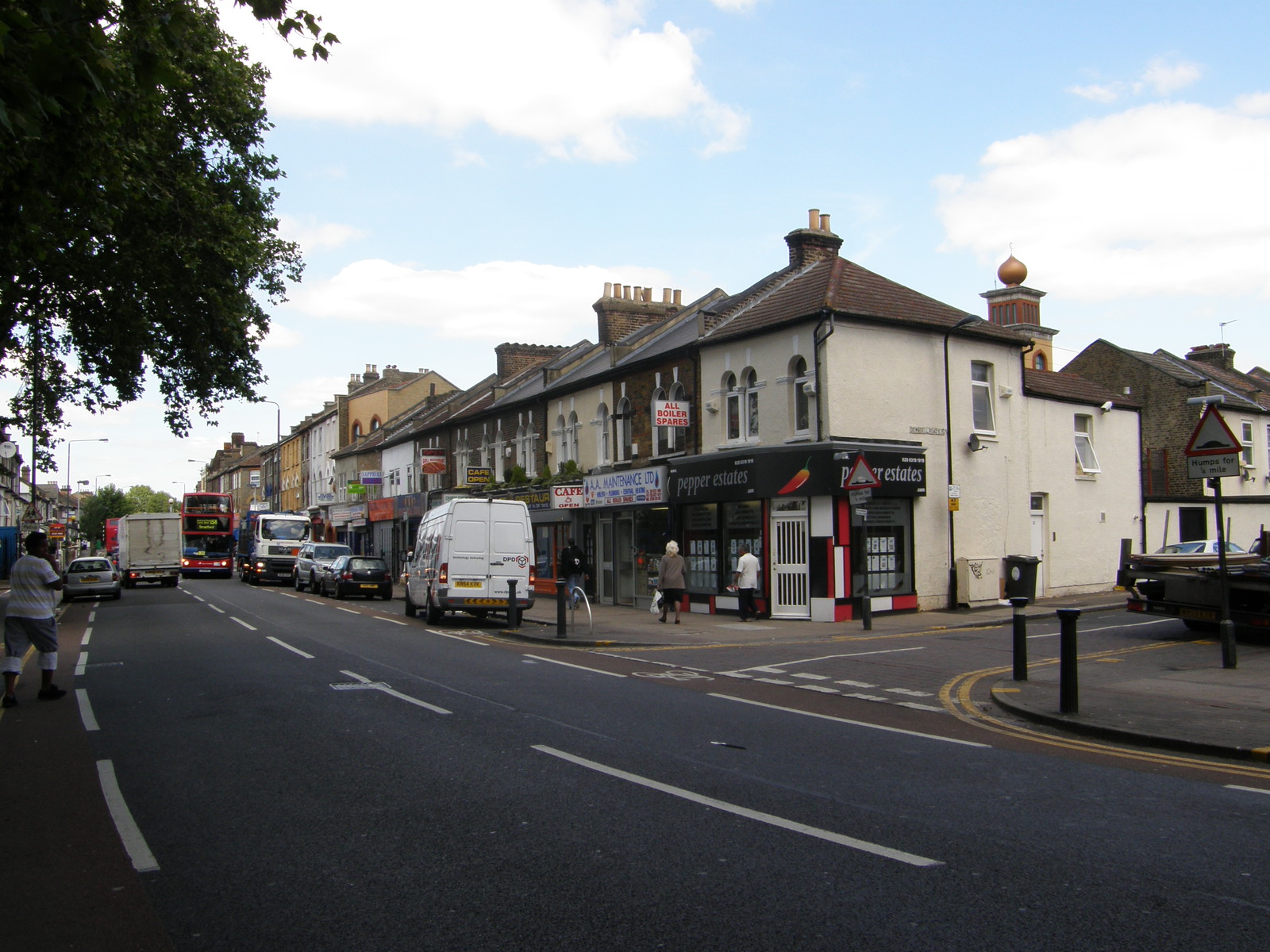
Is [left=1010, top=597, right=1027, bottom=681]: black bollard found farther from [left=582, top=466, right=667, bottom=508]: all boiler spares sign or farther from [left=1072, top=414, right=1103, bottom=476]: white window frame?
[left=1072, top=414, right=1103, bottom=476]: white window frame

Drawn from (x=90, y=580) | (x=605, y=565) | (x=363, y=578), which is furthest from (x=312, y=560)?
(x=605, y=565)

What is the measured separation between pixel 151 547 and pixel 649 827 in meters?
41.3

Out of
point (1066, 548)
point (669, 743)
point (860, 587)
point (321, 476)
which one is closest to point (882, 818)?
point (669, 743)

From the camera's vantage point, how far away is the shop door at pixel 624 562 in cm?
2727

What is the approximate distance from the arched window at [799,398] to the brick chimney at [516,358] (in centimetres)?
2328

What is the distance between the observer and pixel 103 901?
469cm

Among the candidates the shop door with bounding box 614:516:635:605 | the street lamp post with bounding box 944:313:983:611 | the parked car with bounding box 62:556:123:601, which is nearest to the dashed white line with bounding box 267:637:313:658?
the shop door with bounding box 614:516:635:605

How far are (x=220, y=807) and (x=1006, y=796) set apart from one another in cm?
521

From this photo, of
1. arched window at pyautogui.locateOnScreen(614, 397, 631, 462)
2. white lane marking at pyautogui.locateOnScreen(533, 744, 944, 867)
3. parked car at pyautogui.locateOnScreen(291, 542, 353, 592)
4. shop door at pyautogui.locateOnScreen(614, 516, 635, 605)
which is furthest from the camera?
parked car at pyautogui.locateOnScreen(291, 542, 353, 592)

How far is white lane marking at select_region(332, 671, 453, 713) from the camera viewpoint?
998cm

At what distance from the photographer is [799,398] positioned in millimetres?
21984

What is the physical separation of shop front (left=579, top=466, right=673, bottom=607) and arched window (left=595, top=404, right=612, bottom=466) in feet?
3.51

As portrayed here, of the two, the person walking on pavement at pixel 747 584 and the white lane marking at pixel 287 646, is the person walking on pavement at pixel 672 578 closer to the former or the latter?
the person walking on pavement at pixel 747 584

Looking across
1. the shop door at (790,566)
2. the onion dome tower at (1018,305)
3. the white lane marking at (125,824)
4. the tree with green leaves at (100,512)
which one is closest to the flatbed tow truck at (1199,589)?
the shop door at (790,566)
